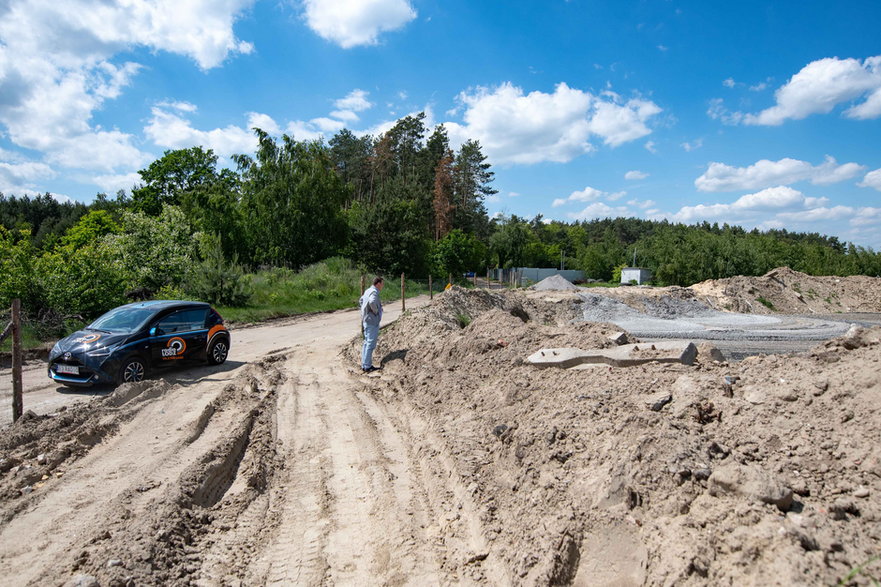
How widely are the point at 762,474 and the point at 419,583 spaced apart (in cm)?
262

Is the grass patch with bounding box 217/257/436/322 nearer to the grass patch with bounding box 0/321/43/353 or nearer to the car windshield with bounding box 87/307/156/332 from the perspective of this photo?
the grass patch with bounding box 0/321/43/353

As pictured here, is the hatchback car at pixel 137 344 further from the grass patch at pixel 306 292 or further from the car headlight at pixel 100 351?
the grass patch at pixel 306 292

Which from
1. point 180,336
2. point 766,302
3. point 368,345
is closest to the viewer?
point 180,336

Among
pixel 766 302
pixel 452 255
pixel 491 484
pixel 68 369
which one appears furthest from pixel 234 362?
pixel 452 255

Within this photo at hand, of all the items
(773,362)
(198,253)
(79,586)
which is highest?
(198,253)

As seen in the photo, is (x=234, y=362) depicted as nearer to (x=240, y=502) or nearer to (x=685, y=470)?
(x=240, y=502)

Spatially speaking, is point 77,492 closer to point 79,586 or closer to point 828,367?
point 79,586

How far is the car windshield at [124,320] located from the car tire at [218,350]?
1.61m

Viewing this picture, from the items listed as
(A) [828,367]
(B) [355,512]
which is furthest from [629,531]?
(A) [828,367]

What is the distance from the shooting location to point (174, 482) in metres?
5.30

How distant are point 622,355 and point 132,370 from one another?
847 centimetres

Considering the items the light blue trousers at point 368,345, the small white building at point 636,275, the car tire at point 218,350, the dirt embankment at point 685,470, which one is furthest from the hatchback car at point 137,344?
the small white building at point 636,275

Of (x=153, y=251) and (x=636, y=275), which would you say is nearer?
(x=153, y=251)

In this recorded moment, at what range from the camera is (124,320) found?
34.0 feet
